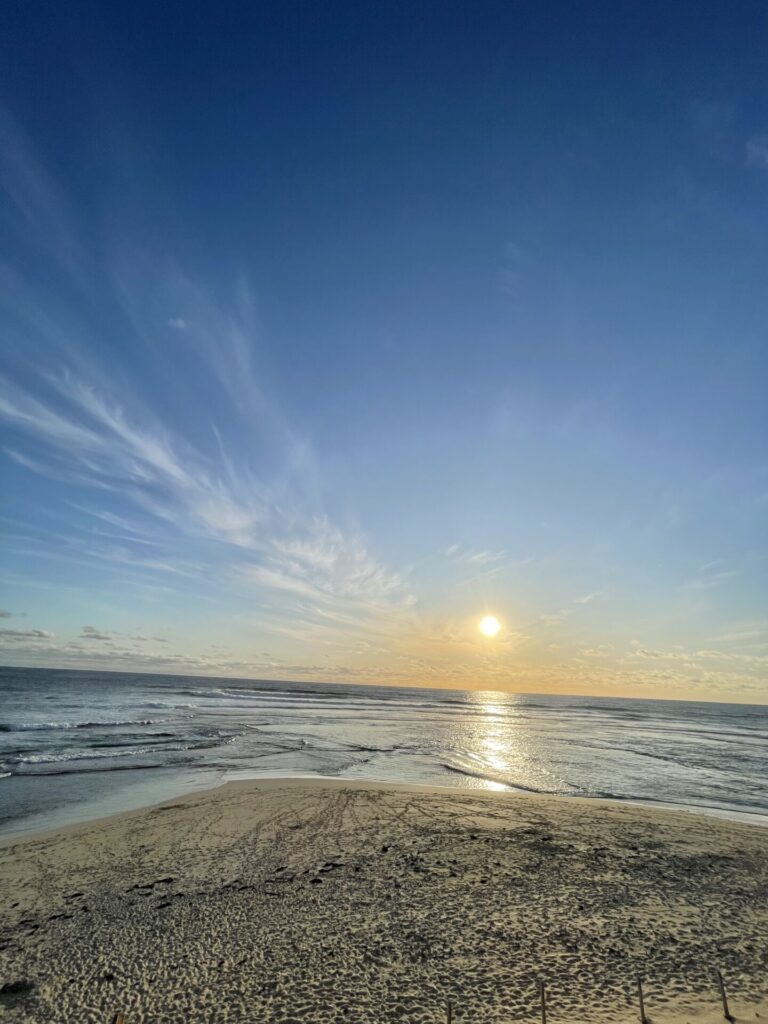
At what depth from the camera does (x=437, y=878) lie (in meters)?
10.4

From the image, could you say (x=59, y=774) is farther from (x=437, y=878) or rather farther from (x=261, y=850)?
(x=437, y=878)

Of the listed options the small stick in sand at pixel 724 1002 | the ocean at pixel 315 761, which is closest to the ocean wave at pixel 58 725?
the ocean at pixel 315 761

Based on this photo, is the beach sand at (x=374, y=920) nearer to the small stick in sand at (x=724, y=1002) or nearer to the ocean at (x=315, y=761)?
the small stick in sand at (x=724, y=1002)

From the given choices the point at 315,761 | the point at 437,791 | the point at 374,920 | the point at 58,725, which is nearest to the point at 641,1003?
the point at 374,920

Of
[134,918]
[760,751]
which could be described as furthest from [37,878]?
[760,751]

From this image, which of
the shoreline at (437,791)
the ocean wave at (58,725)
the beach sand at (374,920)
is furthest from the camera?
the ocean wave at (58,725)

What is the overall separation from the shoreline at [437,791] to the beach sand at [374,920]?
91 centimetres

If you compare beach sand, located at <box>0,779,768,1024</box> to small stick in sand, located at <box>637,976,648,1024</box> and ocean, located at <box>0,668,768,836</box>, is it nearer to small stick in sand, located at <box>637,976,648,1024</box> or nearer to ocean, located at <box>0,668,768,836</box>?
small stick in sand, located at <box>637,976,648,1024</box>

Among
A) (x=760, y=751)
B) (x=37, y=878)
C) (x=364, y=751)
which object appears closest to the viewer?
(x=37, y=878)

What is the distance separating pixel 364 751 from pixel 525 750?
12.0 metres

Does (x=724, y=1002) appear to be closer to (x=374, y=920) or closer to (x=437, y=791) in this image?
(x=374, y=920)

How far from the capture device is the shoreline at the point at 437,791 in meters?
15.0

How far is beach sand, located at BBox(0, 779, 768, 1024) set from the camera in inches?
250

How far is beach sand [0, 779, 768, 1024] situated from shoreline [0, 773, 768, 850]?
0.91 m
